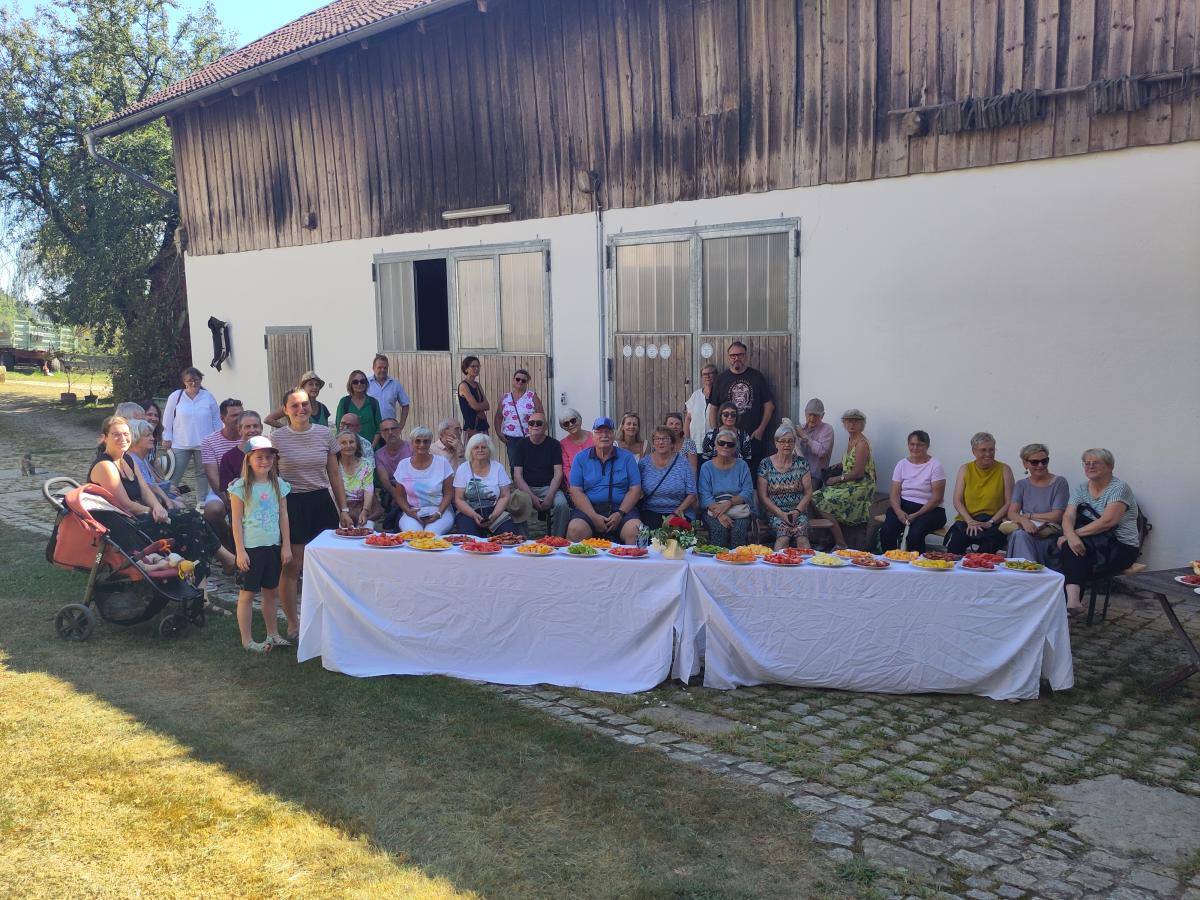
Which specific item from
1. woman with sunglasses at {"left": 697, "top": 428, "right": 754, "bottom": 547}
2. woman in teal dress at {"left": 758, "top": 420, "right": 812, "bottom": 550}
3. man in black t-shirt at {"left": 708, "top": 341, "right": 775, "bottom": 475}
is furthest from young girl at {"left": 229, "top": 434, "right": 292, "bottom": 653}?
man in black t-shirt at {"left": 708, "top": 341, "right": 775, "bottom": 475}

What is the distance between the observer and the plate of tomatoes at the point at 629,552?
598cm

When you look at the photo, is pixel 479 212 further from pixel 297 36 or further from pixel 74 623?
pixel 74 623

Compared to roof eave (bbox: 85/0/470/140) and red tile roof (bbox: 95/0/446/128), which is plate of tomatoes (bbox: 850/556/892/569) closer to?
roof eave (bbox: 85/0/470/140)

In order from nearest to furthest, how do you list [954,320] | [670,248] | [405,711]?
[405,711] → [954,320] → [670,248]

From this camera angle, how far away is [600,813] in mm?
4258

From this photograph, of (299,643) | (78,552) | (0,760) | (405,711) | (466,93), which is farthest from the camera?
(466,93)

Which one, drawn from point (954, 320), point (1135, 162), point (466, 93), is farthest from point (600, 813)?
point (466, 93)

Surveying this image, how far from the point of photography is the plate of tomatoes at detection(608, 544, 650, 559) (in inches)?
235

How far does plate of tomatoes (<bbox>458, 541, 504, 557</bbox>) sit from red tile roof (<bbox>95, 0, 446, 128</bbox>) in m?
6.72

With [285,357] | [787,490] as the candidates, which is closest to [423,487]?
[787,490]

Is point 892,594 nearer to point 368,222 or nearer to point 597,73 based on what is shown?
point 597,73

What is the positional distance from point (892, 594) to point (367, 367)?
9.09 m

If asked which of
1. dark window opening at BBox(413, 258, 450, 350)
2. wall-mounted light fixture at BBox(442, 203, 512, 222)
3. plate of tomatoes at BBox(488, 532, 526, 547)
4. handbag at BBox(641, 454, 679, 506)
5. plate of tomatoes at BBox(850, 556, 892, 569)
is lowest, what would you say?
plate of tomatoes at BBox(850, 556, 892, 569)

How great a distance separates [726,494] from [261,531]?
134 inches
